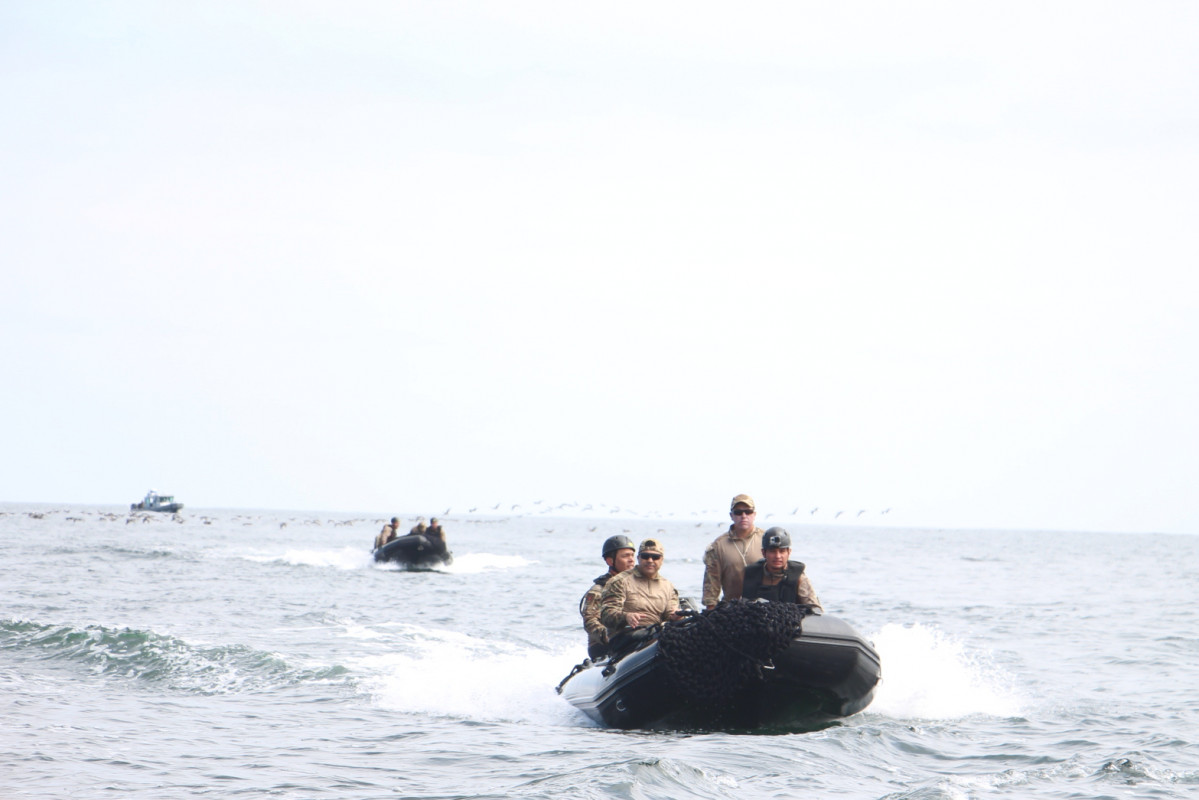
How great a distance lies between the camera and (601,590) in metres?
11.6

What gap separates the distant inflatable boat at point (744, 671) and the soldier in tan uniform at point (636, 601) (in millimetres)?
408

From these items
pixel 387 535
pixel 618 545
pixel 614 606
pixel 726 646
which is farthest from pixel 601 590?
pixel 387 535

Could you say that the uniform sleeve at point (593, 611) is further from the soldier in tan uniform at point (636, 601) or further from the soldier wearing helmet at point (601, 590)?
the soldier in tan uniform at point (636, 601)

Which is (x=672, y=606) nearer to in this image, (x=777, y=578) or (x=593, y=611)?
(x=593, y=611)

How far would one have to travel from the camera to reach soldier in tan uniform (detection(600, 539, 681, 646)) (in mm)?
11195

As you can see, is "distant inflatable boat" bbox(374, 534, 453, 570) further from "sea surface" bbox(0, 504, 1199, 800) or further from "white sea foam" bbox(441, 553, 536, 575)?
"sea surface" bbox(0, 504, 1199, 800)

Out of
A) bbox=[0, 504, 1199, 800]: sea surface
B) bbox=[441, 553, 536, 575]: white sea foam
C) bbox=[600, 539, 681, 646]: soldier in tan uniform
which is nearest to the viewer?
bbox=[0, 504, 1199, 800]: sea surface

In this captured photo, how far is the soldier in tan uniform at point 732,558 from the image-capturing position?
36.8 ft

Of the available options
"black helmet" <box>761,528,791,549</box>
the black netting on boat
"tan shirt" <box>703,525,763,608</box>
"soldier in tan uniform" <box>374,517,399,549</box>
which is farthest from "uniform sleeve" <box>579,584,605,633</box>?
"soldier in tan uniform" <box>374,517,399,549</box>

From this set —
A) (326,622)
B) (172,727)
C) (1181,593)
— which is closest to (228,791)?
(172,727)

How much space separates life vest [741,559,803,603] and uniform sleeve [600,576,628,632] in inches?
45.7

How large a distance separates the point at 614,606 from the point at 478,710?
243 cm

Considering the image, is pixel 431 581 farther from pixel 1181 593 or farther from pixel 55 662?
pixel 1181 593

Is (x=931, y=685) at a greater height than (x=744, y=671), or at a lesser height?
lesser
